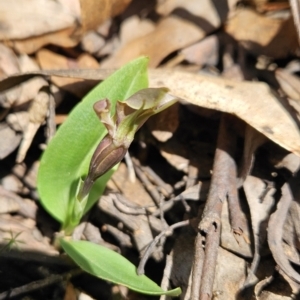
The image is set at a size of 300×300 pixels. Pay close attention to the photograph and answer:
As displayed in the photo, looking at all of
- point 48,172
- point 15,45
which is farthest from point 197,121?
point 15,45

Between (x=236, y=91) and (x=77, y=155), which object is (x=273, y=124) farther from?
(x=77, y=155)

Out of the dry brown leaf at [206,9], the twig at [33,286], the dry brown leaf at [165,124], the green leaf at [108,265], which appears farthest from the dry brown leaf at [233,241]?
the dry brown leaf at [206,9]

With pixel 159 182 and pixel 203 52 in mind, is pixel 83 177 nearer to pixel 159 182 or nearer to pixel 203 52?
pixel 159 182

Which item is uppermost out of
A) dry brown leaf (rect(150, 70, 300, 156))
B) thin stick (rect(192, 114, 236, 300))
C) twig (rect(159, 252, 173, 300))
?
dry brown leaf (rect(150, 70, 300, 156))

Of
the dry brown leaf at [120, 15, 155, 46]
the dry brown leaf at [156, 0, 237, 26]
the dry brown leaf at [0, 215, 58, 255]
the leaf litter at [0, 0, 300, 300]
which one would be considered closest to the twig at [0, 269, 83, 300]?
the leaf litter at [0, 0, 300, 300]

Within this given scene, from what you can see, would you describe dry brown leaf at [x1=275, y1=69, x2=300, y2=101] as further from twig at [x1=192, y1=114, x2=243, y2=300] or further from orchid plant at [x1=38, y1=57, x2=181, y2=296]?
orchid plant at [x1=38, y1=57, x2=181, y2=296]

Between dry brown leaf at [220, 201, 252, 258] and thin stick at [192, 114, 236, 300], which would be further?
dry brown leaf at [220, 201, 252, 258]
